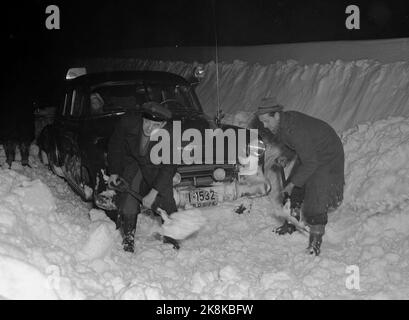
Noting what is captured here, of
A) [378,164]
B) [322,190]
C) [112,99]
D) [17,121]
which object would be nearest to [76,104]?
[112,99]

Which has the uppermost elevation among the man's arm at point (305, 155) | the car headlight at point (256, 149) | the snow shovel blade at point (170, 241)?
the man's arm at point (305, 155)

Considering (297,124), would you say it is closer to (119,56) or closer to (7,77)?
(7,77)

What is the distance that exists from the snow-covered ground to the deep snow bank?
4.94ft

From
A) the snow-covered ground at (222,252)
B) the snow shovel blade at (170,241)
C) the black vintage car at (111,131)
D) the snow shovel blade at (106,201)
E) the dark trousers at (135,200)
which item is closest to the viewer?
the snow-covered ground at (222,252)

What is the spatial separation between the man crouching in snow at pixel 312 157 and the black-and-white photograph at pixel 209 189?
0.01 meters

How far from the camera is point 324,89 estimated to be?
340 inches

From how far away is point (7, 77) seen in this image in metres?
7.57

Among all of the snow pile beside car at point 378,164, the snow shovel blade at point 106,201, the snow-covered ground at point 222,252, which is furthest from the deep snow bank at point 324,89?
the snow shovel blade at point 106,201

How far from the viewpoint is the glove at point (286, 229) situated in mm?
5332

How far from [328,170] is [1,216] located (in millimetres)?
3068

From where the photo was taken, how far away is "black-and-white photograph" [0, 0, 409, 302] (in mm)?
3949

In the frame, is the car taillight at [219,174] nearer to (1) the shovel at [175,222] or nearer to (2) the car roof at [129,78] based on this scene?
(1) the shovel at [175,222]

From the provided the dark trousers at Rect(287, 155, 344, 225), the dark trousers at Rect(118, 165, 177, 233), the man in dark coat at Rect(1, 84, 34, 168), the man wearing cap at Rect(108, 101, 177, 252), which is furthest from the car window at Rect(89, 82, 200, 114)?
the dark trousers at Rect(287, 155, 344, 225)

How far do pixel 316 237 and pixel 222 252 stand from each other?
96 cm
